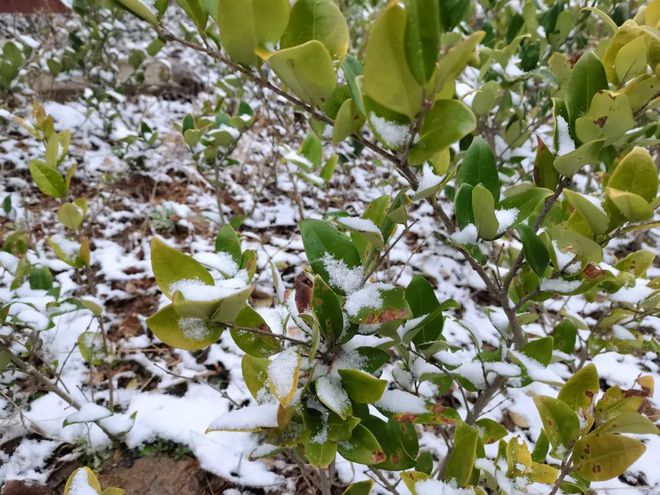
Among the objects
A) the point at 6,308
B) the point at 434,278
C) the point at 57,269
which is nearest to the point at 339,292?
the point at 6,308

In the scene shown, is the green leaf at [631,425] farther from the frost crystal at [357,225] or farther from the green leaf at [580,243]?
the frost crystal at [357,225]

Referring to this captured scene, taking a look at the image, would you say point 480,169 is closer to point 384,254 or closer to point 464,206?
point 464,206

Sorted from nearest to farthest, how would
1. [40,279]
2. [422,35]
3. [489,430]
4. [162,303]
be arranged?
[422,35] → [489,430] → [40,279] → [162,303]

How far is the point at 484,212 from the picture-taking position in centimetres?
55

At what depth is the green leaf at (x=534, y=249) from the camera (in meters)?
0.61

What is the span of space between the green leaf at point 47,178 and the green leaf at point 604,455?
124cm

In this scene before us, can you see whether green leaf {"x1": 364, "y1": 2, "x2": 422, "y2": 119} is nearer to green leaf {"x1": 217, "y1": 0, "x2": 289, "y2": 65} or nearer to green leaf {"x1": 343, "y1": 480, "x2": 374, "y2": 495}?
green leaf {"x1": 217, "y1": 0, "x2": 289, "y2": 65}

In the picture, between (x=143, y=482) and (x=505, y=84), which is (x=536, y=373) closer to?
(x=505, y=84)

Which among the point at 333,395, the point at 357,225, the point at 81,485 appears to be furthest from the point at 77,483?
the point at 357,225

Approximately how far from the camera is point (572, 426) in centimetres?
57

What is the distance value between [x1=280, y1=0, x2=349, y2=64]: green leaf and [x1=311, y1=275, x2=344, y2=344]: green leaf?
0.27 m

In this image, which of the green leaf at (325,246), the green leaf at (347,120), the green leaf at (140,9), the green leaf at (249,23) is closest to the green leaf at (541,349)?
the green leaf at (325,246)

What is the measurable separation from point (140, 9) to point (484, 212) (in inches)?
18.3

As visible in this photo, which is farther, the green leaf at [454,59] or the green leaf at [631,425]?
the green leaf at [631,425]
